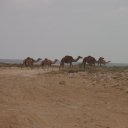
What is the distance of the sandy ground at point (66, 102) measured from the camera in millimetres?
14383

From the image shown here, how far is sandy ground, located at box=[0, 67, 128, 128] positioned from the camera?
14.4 metres

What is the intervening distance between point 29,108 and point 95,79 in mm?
8301

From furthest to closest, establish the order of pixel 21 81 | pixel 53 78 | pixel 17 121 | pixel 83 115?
pixel 53 78
pixel 21 81
pixel 83 115
pixel 17 121

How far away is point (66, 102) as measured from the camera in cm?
1764

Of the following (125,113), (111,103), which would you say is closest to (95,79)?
(111,103)

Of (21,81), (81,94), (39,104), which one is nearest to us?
(39,104)

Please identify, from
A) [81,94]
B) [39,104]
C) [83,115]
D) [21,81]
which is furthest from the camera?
[21,81]

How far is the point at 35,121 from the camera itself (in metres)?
14.2

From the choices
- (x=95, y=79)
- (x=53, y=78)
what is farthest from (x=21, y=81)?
(x=95, y=79)

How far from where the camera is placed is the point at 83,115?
15.4m

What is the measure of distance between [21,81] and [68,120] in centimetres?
857

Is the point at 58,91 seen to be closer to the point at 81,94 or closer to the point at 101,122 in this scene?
the point at 81,94

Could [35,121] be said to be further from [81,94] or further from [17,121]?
[81,94]

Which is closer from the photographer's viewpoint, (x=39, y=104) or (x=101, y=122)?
(x=101, y=122)
